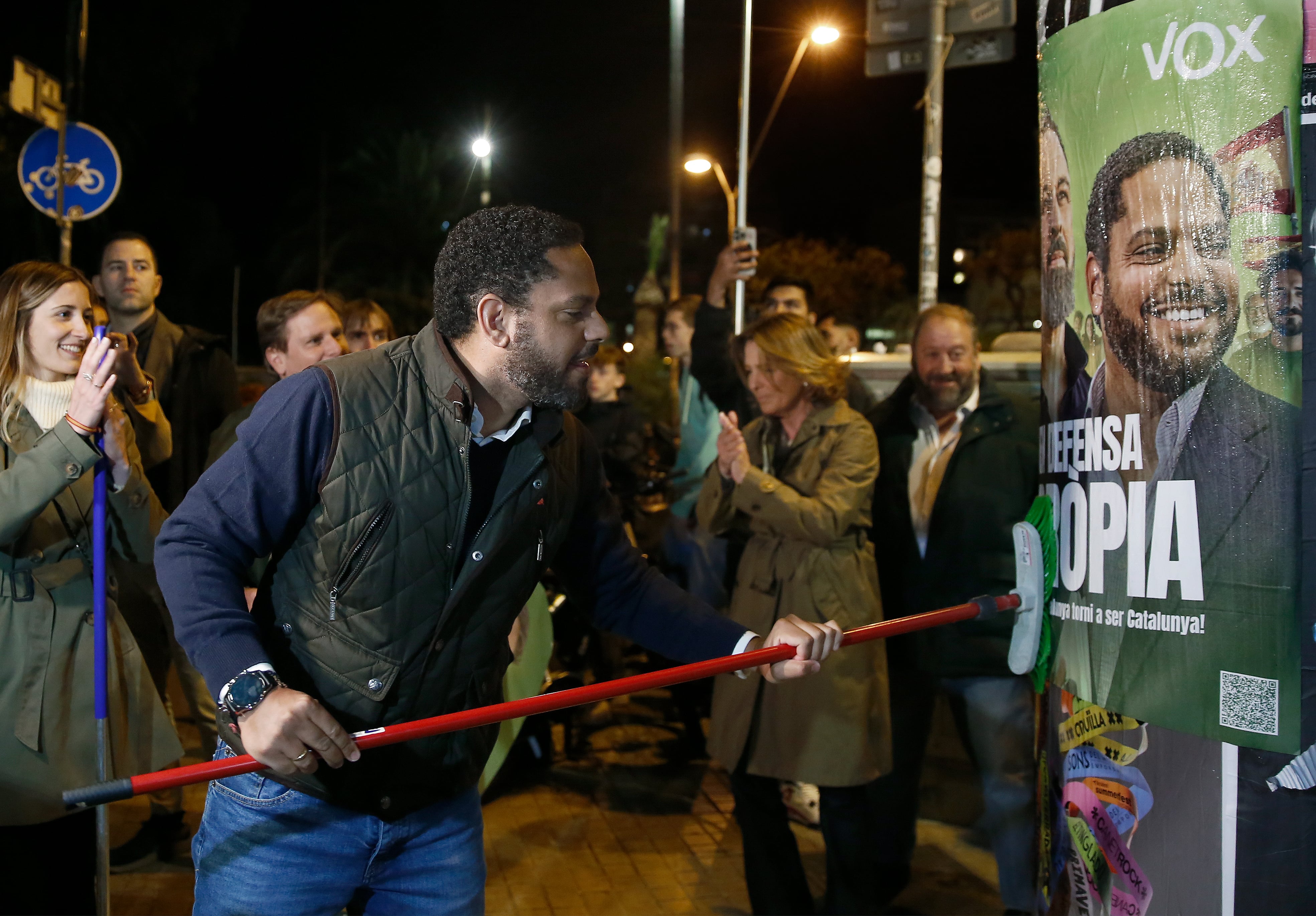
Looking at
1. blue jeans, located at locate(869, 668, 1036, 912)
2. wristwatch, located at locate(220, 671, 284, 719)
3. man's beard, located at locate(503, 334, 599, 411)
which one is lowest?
blue jeans, located at locate(869, 668, 1036, 912)

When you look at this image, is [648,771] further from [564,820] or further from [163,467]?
[163,467]

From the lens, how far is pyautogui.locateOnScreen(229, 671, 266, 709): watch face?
1.87 m

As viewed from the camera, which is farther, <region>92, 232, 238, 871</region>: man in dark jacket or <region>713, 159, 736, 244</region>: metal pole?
<region>713, 159, 736, 244</region>: metal pole

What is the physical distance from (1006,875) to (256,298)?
96.8ft

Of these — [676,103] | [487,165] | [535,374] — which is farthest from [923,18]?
[487,165]

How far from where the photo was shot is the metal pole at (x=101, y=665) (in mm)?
3105

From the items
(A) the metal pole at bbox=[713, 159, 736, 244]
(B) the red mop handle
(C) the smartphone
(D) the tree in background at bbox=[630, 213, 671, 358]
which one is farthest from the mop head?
(A) the metal pole at bbox=[713, 159, 736, 244]

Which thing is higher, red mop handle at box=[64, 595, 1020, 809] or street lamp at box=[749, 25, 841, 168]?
street lamp at box=[749, 25, 841, 168]

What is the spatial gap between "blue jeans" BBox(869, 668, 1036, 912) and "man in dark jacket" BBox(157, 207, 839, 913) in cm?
206

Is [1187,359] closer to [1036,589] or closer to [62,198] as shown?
[1036,589]

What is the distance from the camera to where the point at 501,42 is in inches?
605

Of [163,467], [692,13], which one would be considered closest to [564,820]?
[163,467]

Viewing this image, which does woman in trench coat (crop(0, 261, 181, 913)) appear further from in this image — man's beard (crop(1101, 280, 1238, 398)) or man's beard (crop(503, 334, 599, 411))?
man's beard (crop(1101, 280, 1238, 398))

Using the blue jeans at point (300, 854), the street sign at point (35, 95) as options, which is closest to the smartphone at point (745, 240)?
the blue jeans at point (300, 854)
